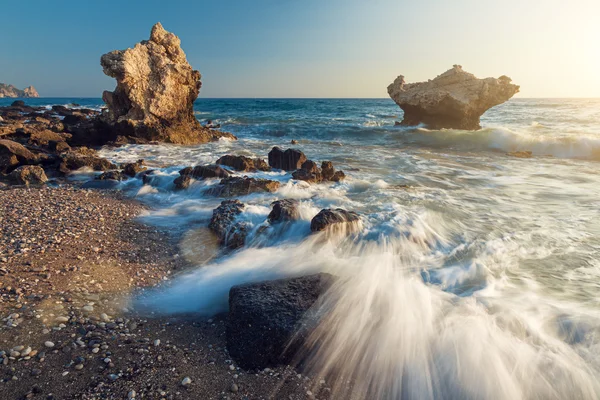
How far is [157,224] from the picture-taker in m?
5.90

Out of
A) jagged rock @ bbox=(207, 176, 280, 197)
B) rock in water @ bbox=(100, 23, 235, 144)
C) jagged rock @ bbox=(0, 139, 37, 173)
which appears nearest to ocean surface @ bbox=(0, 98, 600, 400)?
jagged rock @ bbox=(207, 176, 280, 197)

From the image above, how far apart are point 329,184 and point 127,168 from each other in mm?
5636

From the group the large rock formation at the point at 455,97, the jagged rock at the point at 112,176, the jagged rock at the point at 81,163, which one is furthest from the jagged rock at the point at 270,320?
the large rock formation at the point at 455,97

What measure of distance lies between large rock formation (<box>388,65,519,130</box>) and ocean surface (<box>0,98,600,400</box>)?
15.0m

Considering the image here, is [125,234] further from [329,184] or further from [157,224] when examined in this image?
[329,184]

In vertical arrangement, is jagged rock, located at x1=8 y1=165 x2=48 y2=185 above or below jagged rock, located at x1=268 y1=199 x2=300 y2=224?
above

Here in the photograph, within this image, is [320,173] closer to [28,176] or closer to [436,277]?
[436,277]

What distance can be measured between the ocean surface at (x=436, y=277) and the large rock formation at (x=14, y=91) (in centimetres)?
15672

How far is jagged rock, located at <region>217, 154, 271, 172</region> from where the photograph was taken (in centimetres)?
1005

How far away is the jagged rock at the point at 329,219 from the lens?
5273 mm

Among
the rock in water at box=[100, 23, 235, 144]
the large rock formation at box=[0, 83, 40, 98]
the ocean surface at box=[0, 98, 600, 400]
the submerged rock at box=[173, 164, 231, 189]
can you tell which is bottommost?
the ocean surface at box=[0, 98, 600, 400]

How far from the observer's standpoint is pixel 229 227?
5320 millimetres

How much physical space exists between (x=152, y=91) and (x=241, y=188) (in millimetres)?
10726

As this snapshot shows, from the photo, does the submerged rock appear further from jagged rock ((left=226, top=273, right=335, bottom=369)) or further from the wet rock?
jagged rock ((left=226, top=273, right=335, bottom=369))
